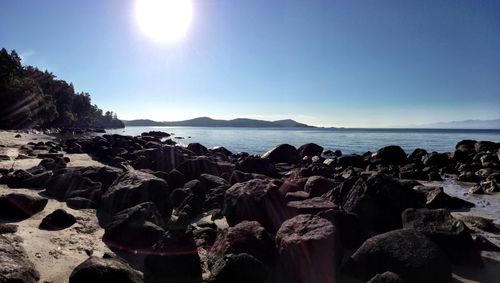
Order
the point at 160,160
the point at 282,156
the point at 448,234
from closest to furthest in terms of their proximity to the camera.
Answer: the point at 448,234, the point at 160,160, the point at 282,156

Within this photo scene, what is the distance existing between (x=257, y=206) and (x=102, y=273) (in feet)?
11.6

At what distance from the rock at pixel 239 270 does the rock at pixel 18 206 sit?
4551 millimetres

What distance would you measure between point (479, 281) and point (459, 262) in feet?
1.76

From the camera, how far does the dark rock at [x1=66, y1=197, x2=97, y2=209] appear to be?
822 cm

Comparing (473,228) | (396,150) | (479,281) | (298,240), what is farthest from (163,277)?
(396,150)

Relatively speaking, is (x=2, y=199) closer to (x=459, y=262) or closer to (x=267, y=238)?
(x=267, y=238)

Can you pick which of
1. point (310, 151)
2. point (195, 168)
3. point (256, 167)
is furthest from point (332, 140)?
point (195, 168)

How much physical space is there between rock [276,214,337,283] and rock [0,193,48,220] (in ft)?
17.5

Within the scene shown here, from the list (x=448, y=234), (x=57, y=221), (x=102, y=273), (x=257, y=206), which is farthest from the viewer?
(x=257, y=206)

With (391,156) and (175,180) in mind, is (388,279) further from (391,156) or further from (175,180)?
(391,156)

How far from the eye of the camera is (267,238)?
5590 mm

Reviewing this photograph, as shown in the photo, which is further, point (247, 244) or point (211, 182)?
point (211, 182)

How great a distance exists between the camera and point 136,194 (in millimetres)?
7855

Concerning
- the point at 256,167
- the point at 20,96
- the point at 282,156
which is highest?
the point at 20,96
